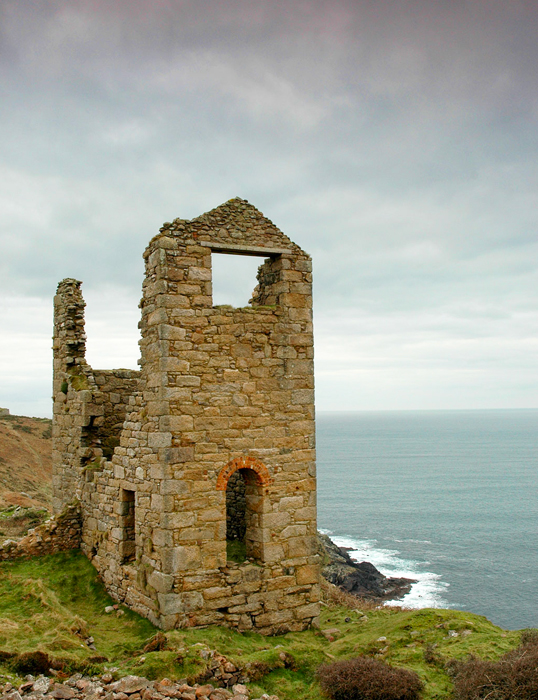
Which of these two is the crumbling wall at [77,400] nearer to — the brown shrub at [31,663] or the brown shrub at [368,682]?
the brown shrub at [31,663]

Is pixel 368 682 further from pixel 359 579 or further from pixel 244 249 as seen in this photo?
pixel 359 579

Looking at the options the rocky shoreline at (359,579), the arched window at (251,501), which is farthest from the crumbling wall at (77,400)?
the rocky shoreline at (359,579)

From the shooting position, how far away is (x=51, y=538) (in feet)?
42.4

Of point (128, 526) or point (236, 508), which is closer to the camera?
point (128, 526)

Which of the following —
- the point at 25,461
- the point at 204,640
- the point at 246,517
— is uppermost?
the point at 246,517

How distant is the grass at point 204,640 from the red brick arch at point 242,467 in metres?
2.48

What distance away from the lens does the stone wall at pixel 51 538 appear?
12.5 meters

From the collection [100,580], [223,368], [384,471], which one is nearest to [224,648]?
[100,580]

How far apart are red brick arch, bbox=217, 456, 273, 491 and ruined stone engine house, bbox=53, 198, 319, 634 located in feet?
0.06

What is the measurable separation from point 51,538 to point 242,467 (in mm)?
5517

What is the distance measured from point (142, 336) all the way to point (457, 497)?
56.4 meters

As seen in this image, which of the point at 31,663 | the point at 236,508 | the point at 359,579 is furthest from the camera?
the point at 359,579

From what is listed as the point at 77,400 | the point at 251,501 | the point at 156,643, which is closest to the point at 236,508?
the point at 251,501

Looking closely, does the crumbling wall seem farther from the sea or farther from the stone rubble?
the sea
